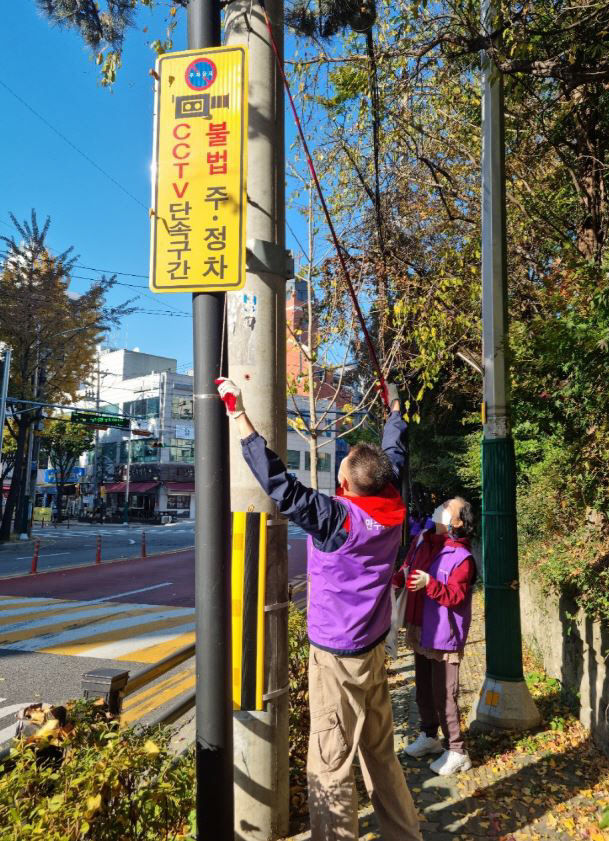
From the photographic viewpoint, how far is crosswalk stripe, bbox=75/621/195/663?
778cm

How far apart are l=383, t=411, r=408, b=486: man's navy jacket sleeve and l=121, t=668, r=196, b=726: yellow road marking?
12.2 feet

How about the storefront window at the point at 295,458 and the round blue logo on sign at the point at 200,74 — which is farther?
the storefront window at the point at 295,458

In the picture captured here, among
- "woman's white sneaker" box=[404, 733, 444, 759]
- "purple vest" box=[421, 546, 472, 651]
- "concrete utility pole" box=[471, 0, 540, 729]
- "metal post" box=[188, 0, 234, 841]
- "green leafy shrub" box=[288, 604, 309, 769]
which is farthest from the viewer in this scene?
"concrete utility pole" box=[471, 0, 540, 729]

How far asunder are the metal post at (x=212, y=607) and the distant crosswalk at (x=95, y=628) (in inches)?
228

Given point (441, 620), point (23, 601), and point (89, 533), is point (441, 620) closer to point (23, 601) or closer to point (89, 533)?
point (23, 601)

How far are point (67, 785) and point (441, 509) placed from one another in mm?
2870

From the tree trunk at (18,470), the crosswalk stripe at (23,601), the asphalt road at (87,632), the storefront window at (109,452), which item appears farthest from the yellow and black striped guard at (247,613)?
the storefront window at (109,452)

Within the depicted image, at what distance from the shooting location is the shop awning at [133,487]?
174 ft

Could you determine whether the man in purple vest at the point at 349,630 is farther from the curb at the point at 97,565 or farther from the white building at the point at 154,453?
the white building at the point at 154,453

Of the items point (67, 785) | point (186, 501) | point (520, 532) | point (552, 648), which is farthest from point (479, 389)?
point (186, 501)

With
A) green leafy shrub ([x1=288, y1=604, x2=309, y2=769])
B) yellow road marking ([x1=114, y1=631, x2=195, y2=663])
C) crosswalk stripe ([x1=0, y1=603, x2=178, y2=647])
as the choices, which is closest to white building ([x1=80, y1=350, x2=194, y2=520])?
crosswalk stripe ([x1=0, y1=603, x2=178, y2=647])

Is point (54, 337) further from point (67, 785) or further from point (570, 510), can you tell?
point (67, 785)

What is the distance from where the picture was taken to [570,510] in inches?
259

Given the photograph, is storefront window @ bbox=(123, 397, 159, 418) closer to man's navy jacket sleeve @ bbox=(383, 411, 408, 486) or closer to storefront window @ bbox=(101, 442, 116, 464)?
storefront window @ bbox=(101, 442, 116, 464)
